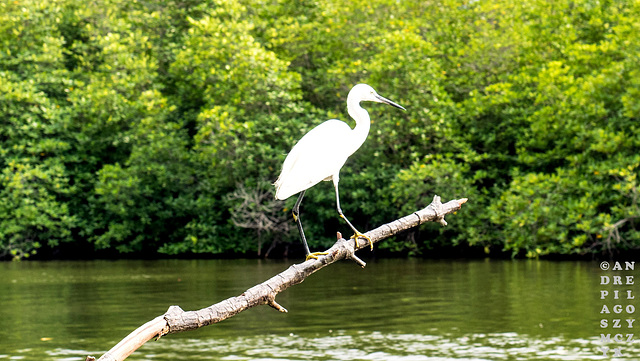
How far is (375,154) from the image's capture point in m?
35.6

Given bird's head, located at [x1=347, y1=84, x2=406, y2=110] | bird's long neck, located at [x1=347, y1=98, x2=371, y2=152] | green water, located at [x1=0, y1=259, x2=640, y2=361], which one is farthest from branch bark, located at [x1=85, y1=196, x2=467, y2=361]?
green water, located at [x1=0, y1=259, x2=640, y2=361]

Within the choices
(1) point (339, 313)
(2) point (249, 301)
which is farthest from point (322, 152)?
(1) point (339, 313)

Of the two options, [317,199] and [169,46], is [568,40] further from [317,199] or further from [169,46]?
[169,46]

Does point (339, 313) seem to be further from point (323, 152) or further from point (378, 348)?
point (323, 152)

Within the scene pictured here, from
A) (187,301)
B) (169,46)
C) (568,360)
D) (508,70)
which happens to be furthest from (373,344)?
(169,46)

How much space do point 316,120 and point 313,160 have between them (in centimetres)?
2997

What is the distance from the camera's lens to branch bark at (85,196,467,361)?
472cm

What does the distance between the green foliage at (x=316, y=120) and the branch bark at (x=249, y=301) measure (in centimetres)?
2626

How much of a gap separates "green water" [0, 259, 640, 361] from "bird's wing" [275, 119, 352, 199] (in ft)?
36.9

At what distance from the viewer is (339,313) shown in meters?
23.0

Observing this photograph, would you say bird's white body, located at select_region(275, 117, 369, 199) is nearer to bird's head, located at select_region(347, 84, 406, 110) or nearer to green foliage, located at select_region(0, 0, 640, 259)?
bird's head, located at select_region(347, 84, 406, 110)

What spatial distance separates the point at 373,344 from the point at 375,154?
1725 centimetres

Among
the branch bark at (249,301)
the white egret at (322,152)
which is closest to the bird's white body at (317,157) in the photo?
the white egret at (322,152)

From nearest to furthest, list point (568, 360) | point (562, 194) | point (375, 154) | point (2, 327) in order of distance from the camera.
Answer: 1. point (568, 360)
2. point (2, 327)
3. point (562, 194)
4. point (375, 154)
